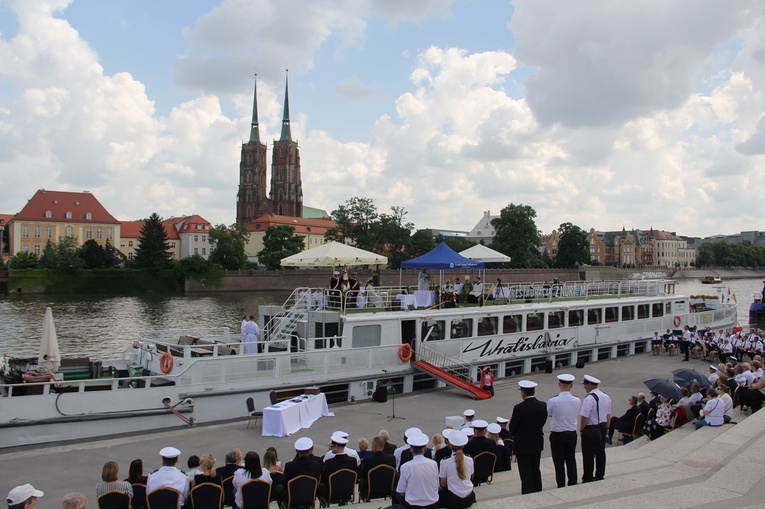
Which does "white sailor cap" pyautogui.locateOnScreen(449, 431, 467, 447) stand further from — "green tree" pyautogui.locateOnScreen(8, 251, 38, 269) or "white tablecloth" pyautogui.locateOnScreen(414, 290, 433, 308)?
"green tree" pyautogui.locateOnScreen(8, 251, 38, 269)

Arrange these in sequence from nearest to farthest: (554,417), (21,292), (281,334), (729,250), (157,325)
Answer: (554,417) → (281,334) → (157,325) → (21,292) → (729,250)

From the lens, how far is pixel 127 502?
8.05m

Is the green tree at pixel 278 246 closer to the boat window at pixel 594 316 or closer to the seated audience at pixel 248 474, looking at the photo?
the boat window at pixel 594 316

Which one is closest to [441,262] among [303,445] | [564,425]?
[564,425]

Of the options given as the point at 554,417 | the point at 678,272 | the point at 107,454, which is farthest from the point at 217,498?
the point at 678,272

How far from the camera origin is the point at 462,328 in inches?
850

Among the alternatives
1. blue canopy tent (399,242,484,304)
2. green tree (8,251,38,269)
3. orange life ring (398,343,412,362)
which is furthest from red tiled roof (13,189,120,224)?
orange life ring (398,343,412,362)

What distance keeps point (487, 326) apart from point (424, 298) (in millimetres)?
2640

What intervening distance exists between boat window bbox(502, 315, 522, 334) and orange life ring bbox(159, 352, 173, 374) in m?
12.2

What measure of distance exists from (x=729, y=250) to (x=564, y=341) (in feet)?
666

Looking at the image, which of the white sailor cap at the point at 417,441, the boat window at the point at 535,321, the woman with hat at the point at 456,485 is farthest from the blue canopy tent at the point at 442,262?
the woman with hat at the point at 456,485

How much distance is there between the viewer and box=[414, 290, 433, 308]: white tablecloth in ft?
71.3

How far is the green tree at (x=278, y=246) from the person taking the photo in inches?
4171

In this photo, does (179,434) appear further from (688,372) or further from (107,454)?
(688,372)
